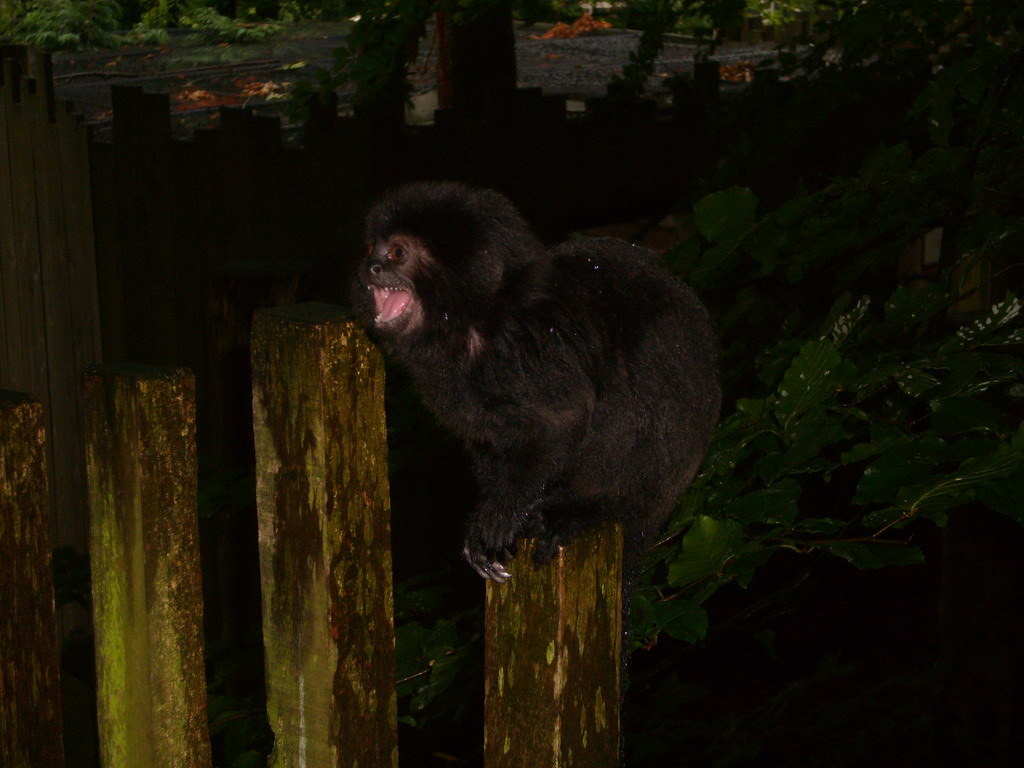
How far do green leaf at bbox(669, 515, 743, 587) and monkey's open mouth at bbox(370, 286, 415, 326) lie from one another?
67 cm

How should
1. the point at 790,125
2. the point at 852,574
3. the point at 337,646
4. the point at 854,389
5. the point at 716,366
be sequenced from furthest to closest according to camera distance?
the point at 852,574 < the point at 790,125 < the point at 716,366 < the point at 854,389 < the point at 337,646

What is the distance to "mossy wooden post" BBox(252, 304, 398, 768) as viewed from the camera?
1501mm

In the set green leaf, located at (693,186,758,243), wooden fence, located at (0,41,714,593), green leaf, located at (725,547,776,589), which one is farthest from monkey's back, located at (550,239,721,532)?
wooden fence, located at (0,41,714,593)

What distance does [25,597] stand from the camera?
147 cm

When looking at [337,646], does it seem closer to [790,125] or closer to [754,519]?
[754,519]

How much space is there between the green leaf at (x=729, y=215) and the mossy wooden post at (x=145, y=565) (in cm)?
117

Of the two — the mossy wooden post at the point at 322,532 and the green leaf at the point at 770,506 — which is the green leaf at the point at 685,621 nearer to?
the green leaf at the point at 770,506

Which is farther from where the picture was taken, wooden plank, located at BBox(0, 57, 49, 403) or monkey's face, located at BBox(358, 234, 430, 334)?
wooden plank, located at BBox(0, 57, 49, 403)

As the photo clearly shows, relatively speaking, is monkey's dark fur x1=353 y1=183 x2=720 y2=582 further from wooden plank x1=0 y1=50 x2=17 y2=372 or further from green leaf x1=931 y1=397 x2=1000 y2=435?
wooden plank x1=0 y1=50 x2=17 y2=372

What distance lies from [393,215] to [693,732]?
159 centimetres

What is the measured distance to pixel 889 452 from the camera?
172 cm

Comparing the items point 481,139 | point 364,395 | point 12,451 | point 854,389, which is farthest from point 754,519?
point 481,139

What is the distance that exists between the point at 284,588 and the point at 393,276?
25.1 inches

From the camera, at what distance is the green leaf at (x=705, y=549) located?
1.60 metres
